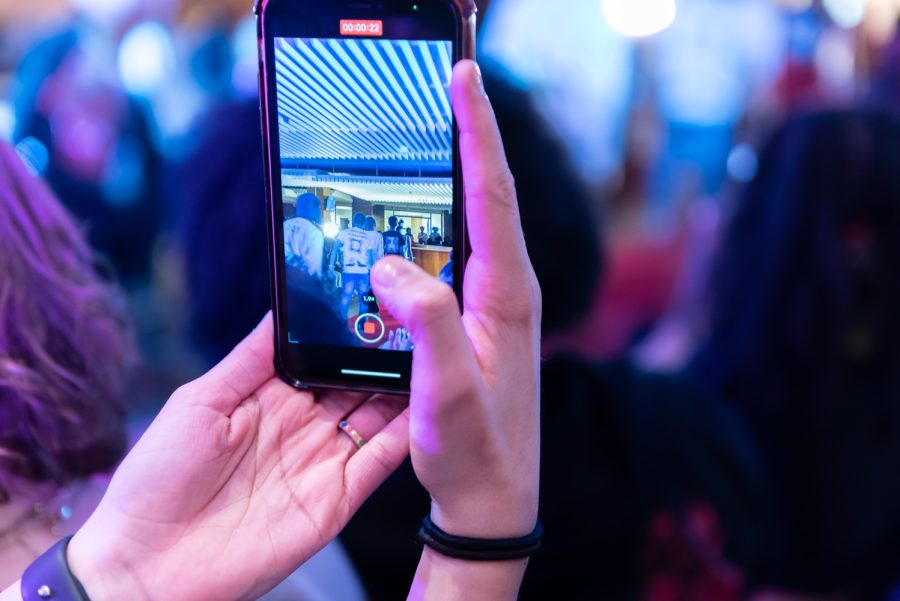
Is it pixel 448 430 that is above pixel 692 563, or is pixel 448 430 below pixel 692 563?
above

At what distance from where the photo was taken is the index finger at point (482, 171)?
50 centimetres

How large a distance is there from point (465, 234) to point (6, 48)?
12.3 ft

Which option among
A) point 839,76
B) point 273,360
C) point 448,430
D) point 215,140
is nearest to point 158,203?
point 215,140

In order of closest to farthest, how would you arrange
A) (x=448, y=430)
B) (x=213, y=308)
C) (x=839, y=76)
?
1. (x=448, y=430)
2. (x=213, y=308)
3. (x=839, y=76)

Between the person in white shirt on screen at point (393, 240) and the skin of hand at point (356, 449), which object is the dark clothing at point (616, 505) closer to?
the skin of hand at point (356, 449)

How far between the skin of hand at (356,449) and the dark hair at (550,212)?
31 centimetres

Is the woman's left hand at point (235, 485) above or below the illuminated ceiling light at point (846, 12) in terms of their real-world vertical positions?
below

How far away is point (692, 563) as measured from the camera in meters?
0.96

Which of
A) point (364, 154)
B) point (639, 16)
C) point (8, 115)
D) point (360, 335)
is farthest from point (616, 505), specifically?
point (639, 16)

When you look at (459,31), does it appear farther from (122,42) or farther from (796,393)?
(122,42)

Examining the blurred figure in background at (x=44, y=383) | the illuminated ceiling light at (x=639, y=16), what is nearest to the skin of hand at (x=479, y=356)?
the blurred figure in background at (x=44, y=383)

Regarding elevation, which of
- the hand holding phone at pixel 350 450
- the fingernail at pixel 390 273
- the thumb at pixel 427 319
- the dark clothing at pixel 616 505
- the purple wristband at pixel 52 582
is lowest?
the dark clothing at pixel 616 505

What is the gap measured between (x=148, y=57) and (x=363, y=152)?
378cm

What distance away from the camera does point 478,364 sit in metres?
0.53
